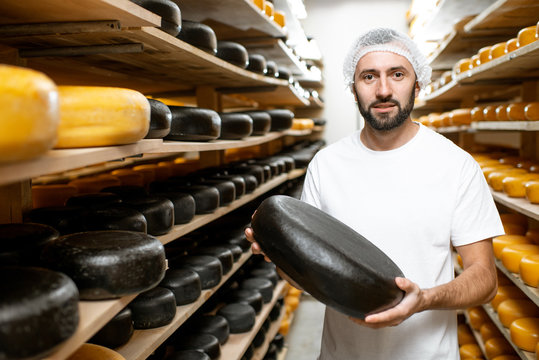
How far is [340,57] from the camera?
7.42 meters

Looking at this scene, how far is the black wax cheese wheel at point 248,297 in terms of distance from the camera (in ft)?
9.57

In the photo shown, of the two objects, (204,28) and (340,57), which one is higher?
(340,57)

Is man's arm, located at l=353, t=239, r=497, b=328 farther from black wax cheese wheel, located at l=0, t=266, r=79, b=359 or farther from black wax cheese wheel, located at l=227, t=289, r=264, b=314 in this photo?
black wax cheese wheel, located at l=227, t=289, r=264, b=314

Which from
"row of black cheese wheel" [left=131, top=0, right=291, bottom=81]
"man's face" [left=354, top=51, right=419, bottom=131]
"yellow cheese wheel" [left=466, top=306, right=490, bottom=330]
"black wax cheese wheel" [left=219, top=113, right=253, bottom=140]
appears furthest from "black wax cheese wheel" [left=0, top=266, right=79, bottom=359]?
"yellow cheese wheel" [left=466, top=306, right=490, bottom=330]

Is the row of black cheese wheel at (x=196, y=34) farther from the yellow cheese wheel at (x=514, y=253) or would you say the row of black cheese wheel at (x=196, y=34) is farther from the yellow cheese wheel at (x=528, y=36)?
the yellow cheese wheel at (x=514, y=253)

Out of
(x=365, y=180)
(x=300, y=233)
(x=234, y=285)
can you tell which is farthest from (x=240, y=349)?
(x=300, y=233)

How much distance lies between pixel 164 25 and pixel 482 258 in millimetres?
1308

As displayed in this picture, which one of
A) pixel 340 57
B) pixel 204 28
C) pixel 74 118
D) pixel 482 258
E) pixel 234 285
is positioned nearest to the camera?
pixel 74 118

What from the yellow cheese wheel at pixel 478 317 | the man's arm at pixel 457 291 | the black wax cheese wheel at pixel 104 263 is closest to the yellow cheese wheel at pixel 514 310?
the yellow cheese wheel at pixel 478 317

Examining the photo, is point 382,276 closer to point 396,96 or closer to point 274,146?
point 396,96

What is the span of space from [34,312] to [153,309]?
1009mm

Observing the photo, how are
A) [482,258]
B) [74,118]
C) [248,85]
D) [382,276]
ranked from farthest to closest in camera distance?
[248,85] → [482,258] → [382,276] → [74,118]

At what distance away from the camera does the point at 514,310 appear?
97.7 inches

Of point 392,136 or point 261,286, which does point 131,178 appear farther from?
point 392,136
